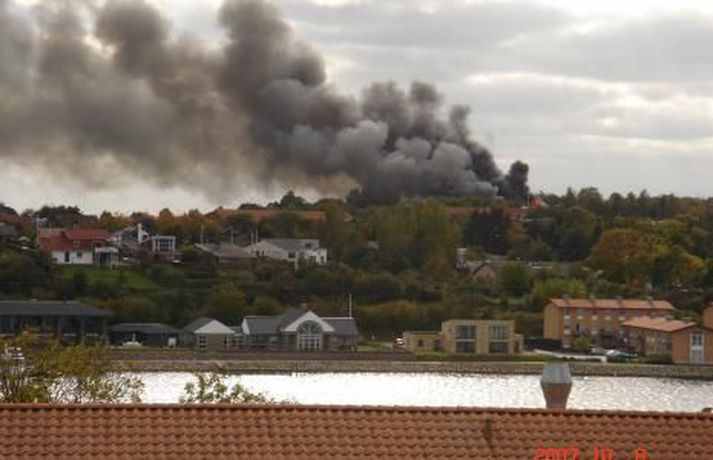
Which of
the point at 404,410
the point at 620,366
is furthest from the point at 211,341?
the point at 404,410

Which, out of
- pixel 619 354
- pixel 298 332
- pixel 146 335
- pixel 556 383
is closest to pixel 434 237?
pixel 619 354

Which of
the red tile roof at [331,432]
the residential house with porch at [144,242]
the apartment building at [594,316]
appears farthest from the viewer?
the residential house with porch at [144,242]

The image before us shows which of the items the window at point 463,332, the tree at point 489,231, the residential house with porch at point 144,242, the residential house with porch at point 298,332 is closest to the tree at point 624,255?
the tree at point 489,231

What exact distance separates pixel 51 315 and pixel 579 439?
24.6m

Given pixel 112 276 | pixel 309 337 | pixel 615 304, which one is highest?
pixel 112 276

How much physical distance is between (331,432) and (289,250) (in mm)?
34397

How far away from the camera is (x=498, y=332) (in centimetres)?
2908

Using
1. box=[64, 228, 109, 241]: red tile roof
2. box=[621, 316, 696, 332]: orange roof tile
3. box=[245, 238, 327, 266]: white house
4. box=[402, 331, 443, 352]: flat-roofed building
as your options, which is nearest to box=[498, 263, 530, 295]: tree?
box=[621, 316, 696, 332]: orange roof tile

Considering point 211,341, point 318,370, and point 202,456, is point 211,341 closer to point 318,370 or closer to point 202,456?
point 318,370

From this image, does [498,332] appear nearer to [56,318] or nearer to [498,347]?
[498,347]

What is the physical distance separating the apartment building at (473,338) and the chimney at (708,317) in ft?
13.1

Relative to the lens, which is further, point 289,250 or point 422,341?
point 289,250

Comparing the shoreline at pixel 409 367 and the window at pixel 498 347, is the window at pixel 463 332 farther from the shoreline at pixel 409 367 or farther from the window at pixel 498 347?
the shoreline at pixel 409 367

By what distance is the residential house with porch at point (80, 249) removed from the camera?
35906mm
